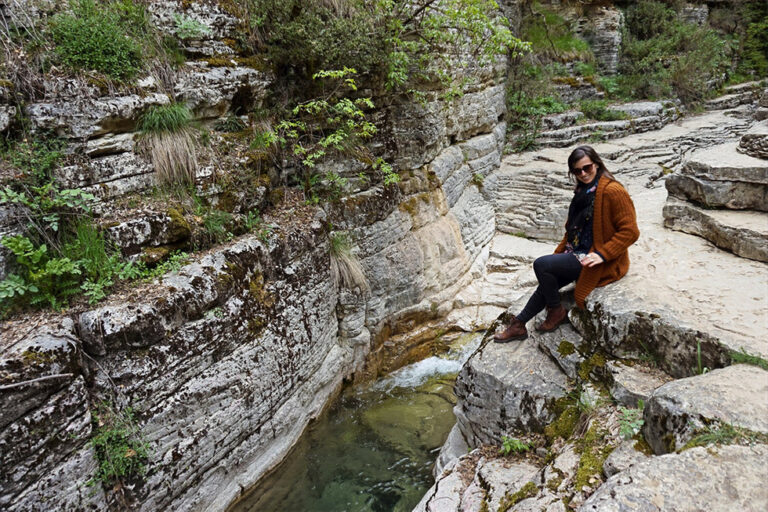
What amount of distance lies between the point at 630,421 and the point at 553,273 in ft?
4.30

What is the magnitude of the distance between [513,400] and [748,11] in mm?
22477

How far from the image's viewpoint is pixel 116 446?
359 cm

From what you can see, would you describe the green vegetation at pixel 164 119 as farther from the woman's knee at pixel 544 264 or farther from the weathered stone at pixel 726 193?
the weathered stone at pixel 726 193

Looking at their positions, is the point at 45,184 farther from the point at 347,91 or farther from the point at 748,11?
the point at 748,11

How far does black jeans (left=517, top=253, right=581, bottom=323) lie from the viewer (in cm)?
381

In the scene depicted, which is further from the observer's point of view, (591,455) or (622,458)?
(591,455)

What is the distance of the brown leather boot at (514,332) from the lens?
14.2 ft

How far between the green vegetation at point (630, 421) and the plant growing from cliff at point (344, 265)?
12.2ft

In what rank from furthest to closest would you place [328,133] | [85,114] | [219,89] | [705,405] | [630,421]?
[328,133] → [219,89] → [85,114] → [630,421] → [705,405]

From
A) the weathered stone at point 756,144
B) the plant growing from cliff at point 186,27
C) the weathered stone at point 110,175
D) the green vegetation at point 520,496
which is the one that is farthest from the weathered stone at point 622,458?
the plant growing from cliff at point 186,27

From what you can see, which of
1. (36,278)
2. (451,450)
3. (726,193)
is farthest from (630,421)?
(36,278)

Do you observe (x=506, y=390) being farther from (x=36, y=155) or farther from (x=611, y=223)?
(x=36, y=155)

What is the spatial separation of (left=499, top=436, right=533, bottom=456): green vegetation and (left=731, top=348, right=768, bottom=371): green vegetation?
1635 millimetres

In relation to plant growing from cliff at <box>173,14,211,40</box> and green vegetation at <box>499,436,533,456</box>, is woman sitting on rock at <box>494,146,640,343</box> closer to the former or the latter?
green vegetation at <box>499,436,533,456</box>
